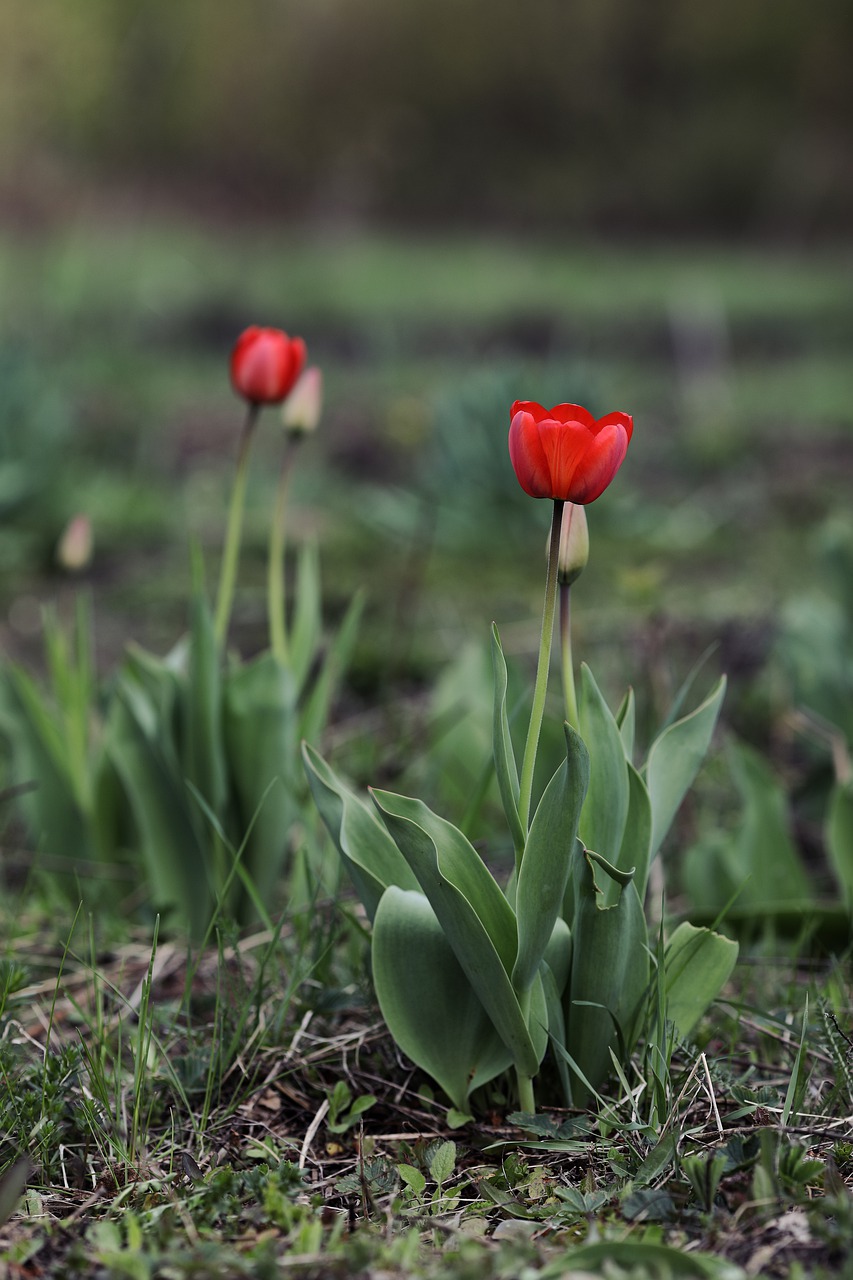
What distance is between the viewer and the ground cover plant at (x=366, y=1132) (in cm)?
82

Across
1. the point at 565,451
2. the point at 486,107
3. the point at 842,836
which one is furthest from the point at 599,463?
the point at 486,107

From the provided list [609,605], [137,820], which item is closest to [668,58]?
[609,605]

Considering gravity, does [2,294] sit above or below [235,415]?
above

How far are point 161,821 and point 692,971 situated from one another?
767 millimetres

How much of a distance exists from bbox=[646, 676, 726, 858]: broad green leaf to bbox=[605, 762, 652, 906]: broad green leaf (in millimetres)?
40

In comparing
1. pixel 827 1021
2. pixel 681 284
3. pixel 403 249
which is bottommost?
pixel 827 1021

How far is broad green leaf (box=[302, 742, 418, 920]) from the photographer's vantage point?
1048 millimetres

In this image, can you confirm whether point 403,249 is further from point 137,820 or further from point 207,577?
point 137,820

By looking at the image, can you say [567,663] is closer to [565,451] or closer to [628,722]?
[628,722]

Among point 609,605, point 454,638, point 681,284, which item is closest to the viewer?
point 454,638

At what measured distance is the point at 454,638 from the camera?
2682 mm

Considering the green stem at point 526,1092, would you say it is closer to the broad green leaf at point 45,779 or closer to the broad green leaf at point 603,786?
the broad green leaf at point 603,786

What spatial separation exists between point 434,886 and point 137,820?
0.78 metres

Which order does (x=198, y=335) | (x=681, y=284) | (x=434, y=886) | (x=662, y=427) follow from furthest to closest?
(x=681, y=284)
(x=198, y=335)
(x=662, y=427)
(x=434, y=886)
